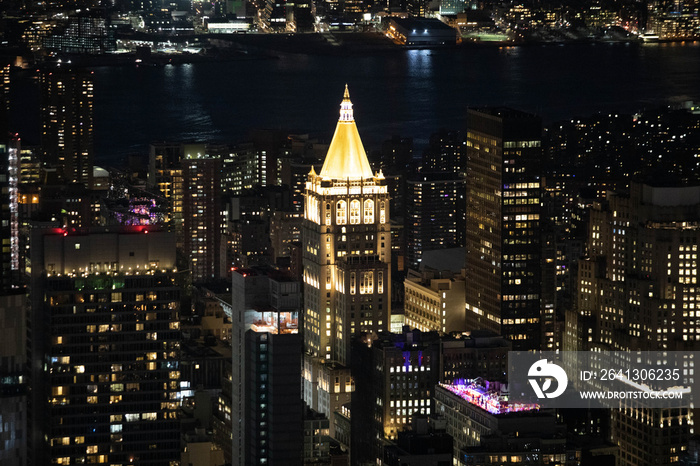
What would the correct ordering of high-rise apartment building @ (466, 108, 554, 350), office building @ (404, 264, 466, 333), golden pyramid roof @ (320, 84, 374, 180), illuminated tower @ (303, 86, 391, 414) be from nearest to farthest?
illuminated tower @ (303, 86, 391, 414), golden pyramid roof @ (320, 84, 374, 180), high-rise apartment building @ (466, 108, 554, 350), office building @ (404, 264, 466, 333)

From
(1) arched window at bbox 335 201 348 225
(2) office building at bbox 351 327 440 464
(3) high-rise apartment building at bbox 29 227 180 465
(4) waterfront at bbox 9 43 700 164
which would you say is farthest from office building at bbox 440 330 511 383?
(4) waterfront at bbox 9 43 700 164

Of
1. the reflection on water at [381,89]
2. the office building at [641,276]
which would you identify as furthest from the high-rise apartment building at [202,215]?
the office building at [641,276]

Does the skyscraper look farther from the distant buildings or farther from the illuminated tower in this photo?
the distant buildings

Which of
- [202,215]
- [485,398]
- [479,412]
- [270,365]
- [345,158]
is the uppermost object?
[345,158]

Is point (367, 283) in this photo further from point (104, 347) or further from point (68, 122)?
point (68, 122)

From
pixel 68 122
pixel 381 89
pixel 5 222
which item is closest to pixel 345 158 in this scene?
pixel 5 222

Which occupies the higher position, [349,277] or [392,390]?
[349,277]
